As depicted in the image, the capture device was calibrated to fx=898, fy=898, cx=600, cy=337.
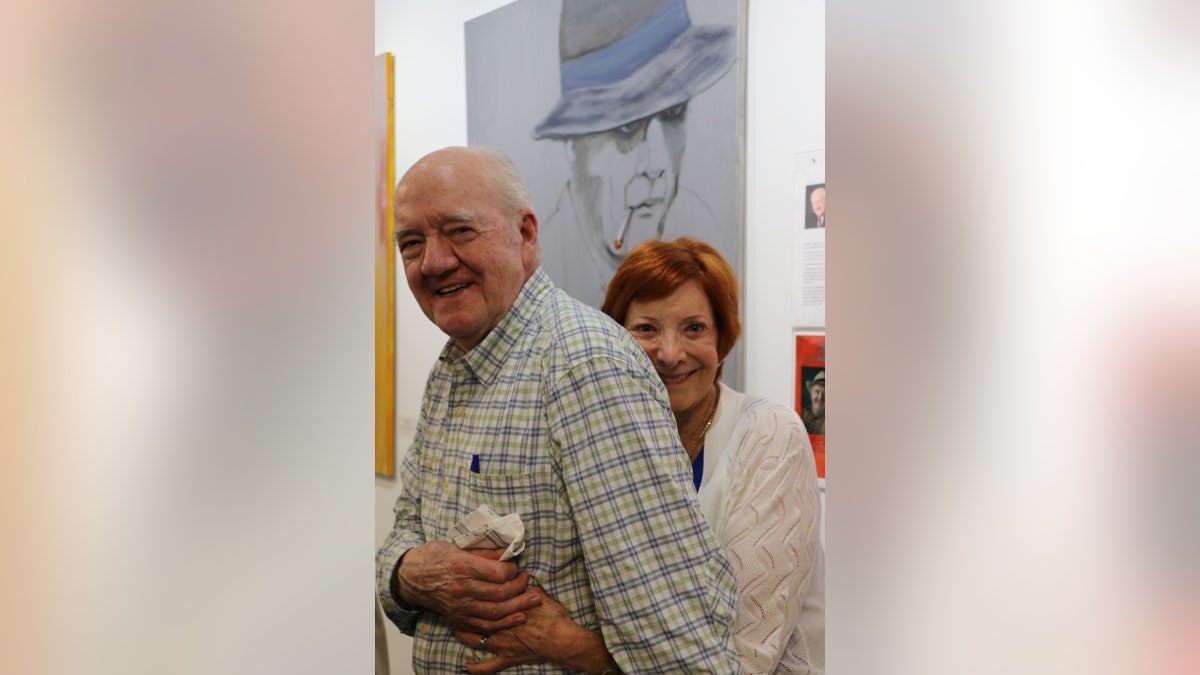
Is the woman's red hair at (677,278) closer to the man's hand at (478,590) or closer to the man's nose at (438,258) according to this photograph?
the man's nose at (438,258)

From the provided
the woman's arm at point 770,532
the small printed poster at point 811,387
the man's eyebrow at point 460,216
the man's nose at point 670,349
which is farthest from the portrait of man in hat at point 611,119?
the man's eyebrow at point 460,216

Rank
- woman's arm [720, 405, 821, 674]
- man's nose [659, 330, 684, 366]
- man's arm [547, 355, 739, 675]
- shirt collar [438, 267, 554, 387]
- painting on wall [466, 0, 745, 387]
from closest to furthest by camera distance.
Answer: man's arm [547, 355, 739, 675]
shirt collar [438, 267, 554, 387]
woman's arm [720, 405, 821, 674]
man's nose [659, 330, 684, 366]
painting on wall [466, 0, 745, 387]

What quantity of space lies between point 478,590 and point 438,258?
1.30ft

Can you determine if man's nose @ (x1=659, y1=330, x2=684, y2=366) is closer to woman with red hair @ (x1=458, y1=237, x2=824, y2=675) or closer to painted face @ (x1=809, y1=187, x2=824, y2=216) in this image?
woman with red hair @ (x1=458, y1=237, x2=824, y2=675)

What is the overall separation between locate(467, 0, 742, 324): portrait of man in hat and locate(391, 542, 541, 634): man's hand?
823 mm

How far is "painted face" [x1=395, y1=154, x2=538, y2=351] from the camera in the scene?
1103 millimetres

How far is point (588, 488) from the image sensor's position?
3.09ft

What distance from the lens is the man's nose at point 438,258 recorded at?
1098 millimetres

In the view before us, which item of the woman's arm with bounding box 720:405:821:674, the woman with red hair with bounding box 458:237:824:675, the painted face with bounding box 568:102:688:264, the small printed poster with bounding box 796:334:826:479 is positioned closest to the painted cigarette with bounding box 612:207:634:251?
the painted face with bounding box 568:102:688:264

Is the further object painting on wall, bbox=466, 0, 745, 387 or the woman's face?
painting on wall, bbox=466, 0, 745, 387

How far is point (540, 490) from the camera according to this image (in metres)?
0.98
